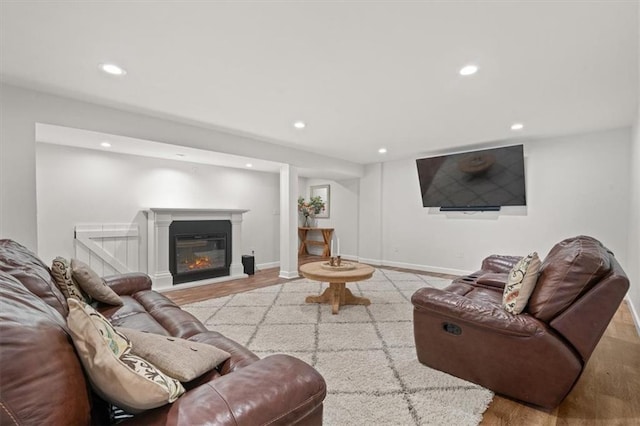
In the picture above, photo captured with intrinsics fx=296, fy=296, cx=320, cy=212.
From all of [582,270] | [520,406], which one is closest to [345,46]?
[582,270]

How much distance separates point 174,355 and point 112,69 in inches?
95.5

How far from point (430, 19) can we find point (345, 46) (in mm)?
559

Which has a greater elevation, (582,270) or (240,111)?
(240,111)

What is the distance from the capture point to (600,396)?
1.83 meters

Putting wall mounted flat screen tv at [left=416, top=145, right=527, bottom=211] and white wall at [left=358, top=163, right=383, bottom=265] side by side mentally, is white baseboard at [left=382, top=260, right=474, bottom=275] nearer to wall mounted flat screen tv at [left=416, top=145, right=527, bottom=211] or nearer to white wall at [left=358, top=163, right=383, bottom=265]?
white wall at [left=358, top=163, right=383, bottom=265]

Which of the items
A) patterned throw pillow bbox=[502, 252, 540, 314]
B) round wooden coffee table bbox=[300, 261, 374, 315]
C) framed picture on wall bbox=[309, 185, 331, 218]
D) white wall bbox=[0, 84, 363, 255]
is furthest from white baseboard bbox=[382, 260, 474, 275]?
white wall bbox=[0, 84, 363, 255]

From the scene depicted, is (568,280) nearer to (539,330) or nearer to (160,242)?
(539,330)

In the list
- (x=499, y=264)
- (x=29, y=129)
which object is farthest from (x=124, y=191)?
(x=499, y=264)

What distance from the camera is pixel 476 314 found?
1854 mm

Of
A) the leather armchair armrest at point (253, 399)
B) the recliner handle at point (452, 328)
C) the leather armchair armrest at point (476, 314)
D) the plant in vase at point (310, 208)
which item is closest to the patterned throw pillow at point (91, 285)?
the leather armchair armrest at point (253, 399)

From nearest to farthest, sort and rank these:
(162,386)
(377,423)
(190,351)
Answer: (162,386) → (190,351) → (377,423)

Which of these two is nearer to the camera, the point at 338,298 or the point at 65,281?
the point at 65,281

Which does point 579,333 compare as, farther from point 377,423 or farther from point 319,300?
point 319,300

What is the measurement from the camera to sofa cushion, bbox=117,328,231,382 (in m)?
0.97
